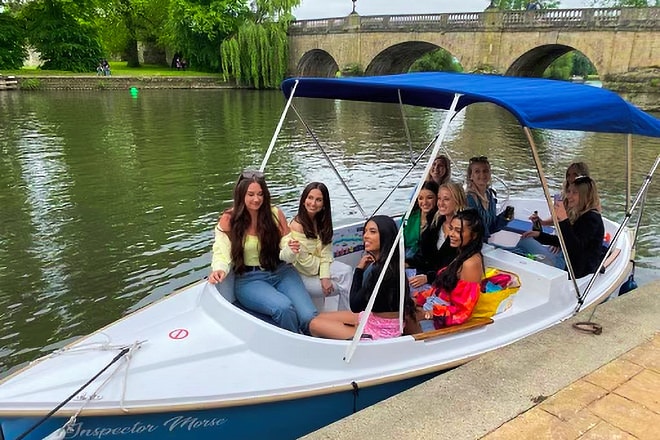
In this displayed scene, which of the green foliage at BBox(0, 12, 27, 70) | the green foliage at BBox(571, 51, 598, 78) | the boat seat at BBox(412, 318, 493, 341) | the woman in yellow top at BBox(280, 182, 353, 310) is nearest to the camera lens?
the boat seat at BBox(412, 318, 493, 341)

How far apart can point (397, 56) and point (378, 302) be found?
3714 cm

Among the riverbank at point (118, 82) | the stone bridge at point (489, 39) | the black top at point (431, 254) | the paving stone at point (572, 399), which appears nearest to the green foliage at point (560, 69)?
the stone bridge at point (489, 39)

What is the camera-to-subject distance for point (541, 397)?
290cm

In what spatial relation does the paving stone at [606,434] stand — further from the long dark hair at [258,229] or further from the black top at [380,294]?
the long dark hair at [258,229]

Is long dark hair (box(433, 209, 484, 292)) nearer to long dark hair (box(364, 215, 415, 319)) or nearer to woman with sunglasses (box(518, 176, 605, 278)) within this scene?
long dark hair (box(364, 215, 415, 319))

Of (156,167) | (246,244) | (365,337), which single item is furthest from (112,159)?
(365,337)

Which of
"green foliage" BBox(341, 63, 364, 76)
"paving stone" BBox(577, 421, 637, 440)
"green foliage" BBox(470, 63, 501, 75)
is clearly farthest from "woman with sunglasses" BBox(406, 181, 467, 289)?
"green foliage" BBox(341, 63, 364, 76)

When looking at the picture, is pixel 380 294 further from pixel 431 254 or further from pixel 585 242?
pixel 585 242

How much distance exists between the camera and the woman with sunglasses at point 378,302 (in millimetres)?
3557

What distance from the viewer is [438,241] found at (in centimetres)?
459

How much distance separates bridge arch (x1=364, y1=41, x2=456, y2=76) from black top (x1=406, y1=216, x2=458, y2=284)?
30914 millimetres

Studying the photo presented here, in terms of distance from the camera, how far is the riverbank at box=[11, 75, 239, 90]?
1190 inches

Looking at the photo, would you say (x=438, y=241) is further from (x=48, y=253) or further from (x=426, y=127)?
(x=426, y=127)

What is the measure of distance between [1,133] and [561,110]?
1698 cm
